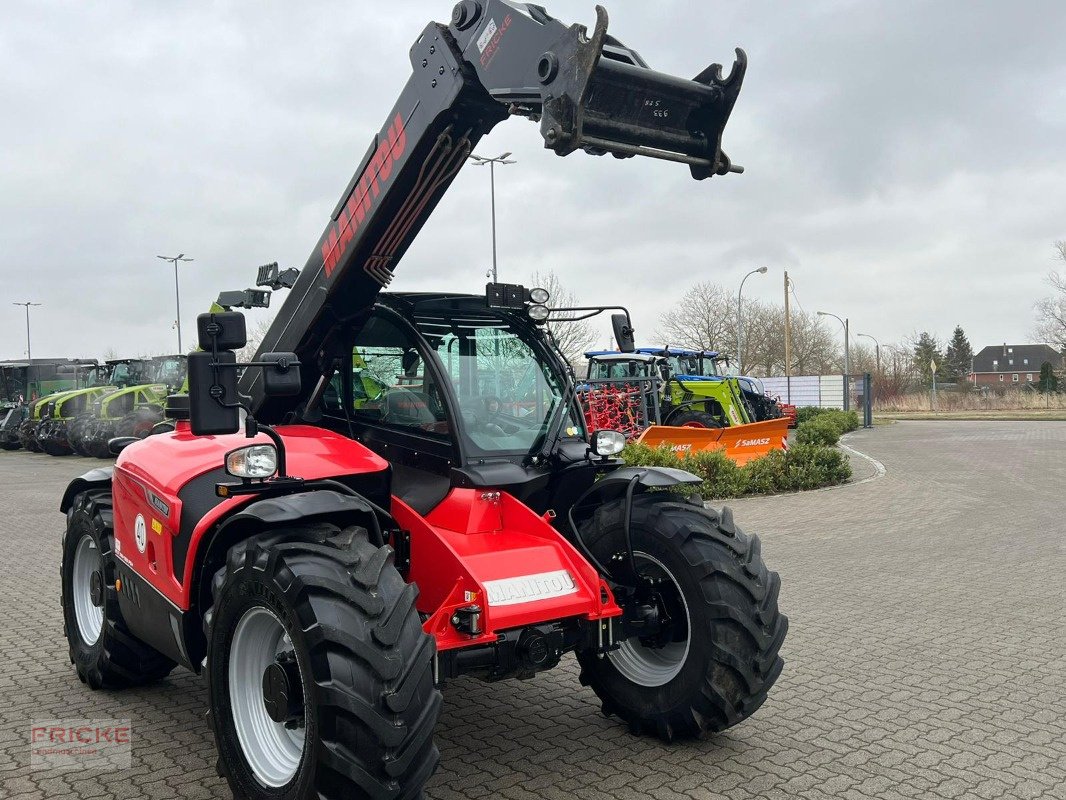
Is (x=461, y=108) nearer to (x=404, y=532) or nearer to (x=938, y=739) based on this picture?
(x=404, y=532)

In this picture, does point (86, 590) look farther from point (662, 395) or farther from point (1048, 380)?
point (1048, 380)

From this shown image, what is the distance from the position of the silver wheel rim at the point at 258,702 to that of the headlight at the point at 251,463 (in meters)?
0.60

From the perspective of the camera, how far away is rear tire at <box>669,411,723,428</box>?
21.7 m

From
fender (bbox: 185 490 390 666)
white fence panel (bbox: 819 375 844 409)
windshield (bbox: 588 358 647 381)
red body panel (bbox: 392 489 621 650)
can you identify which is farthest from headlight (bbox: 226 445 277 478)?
white fence panel (bbox: 819 375 844 409)

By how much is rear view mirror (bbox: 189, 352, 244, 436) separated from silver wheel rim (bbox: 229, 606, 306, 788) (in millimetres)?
761

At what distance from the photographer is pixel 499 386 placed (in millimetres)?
4918

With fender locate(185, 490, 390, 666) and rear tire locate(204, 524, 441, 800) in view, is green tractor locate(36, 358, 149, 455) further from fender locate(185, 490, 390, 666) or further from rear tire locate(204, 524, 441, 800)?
rear tire locate(204, 524, 441, 800)

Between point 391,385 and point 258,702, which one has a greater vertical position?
point 391,385

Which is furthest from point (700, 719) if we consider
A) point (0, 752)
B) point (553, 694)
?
point (0, 752)

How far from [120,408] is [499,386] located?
23256 mm

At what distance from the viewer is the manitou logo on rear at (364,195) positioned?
471 cm

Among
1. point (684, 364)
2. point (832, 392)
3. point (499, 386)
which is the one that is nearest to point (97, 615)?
point (499, 386)

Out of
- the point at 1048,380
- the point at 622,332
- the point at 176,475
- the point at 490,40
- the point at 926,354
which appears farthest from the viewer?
the point at 926,354

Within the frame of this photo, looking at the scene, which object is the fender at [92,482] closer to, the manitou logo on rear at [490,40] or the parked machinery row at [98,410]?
the manitou logo on rear at [490,40]
